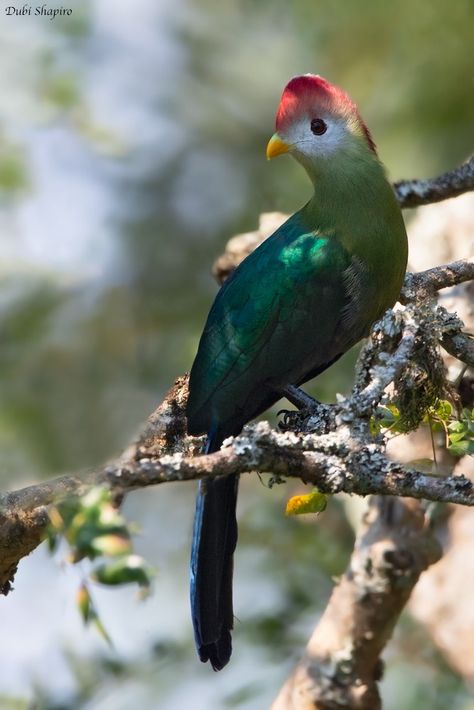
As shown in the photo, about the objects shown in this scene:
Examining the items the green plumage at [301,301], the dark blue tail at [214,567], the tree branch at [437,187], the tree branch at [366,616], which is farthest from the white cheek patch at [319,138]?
the tree branch at [366,616]

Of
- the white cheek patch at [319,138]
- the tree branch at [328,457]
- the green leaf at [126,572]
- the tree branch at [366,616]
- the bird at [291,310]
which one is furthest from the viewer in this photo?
the tree branch at [366,616]

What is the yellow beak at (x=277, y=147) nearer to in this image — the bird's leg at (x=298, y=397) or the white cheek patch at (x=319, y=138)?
the white cheek patch at (x=319, y=138)

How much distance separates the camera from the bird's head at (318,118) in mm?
3578

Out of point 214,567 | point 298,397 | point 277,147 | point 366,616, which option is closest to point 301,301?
point 298,397

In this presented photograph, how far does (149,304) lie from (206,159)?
1.27 meters

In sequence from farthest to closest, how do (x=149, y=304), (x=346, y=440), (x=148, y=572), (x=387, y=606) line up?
(x=149, y=304) < (x=387, y=606) < (x=346, y=440) < (x=148, y=572)

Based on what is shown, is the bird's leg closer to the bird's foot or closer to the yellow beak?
the bird's foot

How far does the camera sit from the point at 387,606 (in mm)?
3922

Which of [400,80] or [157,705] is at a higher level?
[400,80]

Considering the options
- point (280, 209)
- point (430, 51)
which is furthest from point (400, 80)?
point (280, 209)

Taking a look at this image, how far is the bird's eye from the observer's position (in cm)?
359

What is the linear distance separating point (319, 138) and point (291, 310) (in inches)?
24.4

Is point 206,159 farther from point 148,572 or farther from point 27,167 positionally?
point 148,572

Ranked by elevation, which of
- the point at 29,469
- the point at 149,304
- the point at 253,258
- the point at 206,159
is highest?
the point at 206,159
